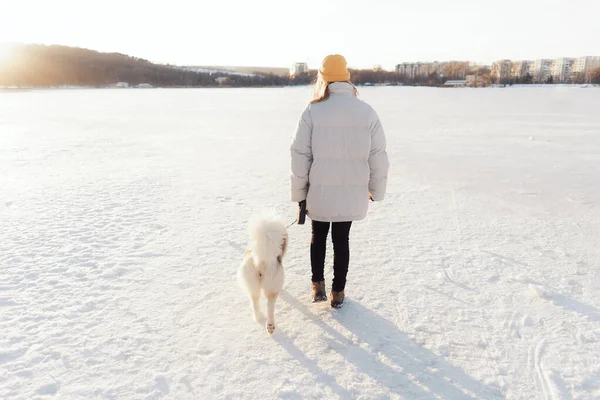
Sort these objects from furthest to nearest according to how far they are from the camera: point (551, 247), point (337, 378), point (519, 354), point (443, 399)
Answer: point (551, 247) < point (519, 354) < point (337, 378) < point (443, 399)

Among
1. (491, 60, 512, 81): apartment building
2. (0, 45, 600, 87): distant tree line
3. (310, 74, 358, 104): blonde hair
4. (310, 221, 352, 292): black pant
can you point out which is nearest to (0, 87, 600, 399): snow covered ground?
(310, 221, 352, 292): black pant

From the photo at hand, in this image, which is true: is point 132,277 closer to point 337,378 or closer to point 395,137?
point 337,378

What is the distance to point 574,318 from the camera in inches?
114

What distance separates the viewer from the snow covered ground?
2.34 metres

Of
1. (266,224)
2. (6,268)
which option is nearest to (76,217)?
(6,268)

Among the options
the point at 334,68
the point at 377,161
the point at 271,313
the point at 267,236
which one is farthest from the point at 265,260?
the point at 334,68

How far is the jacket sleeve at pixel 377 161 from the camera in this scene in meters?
2.71

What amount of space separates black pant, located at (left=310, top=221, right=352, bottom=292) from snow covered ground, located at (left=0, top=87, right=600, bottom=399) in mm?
285

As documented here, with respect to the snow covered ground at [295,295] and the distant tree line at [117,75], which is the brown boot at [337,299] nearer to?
the snow covered ground at [295,295]

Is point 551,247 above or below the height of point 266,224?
below

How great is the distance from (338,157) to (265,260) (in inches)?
33.0

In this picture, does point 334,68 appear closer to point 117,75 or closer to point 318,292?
point 318,292

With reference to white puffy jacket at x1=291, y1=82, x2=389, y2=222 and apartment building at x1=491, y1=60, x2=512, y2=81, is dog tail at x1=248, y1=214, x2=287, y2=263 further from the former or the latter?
apartment building at x1=491, y1=60, x2=512, y2=81

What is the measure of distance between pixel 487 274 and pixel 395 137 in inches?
370
